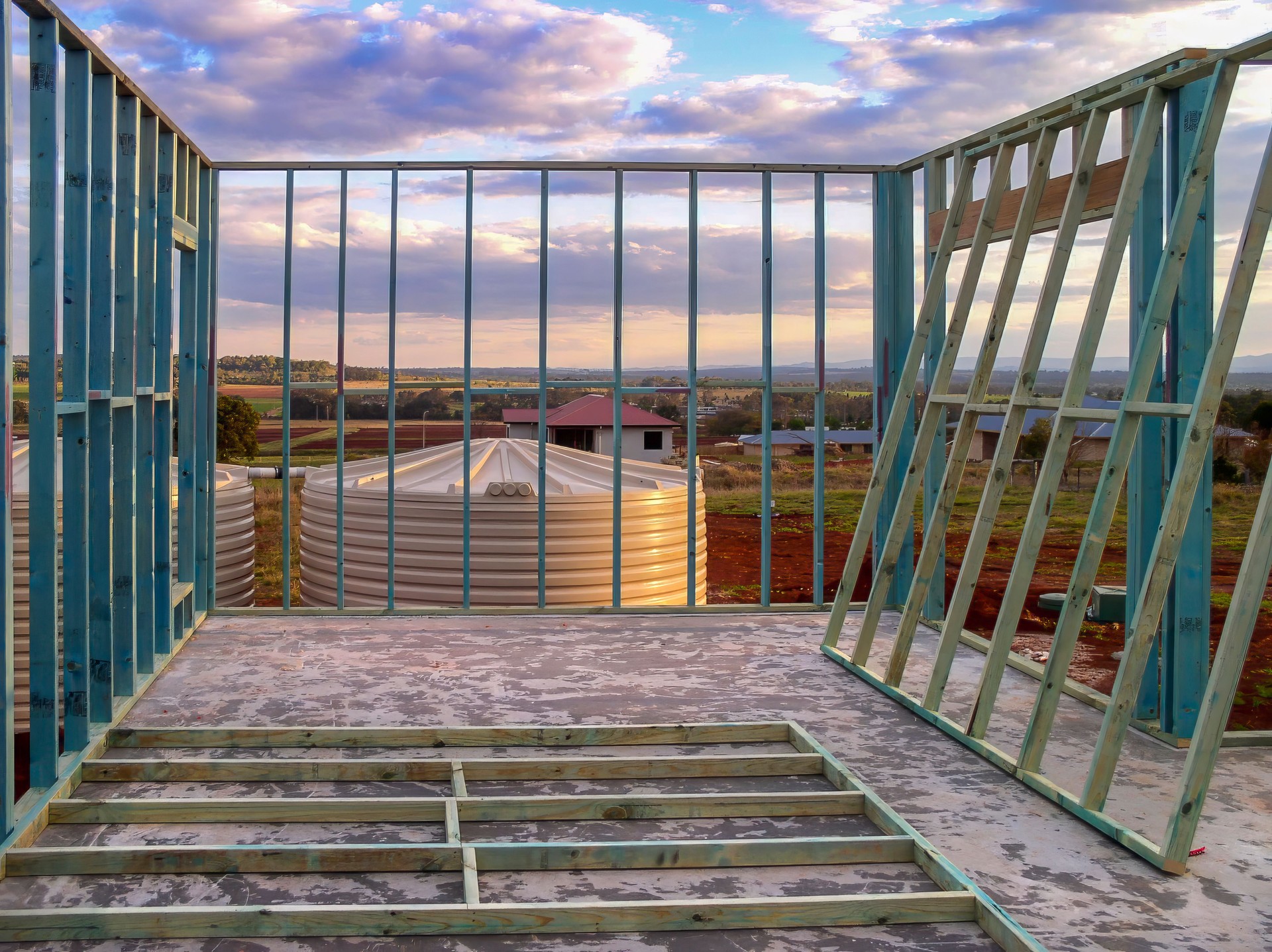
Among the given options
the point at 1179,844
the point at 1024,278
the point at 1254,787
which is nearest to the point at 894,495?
the point at 1024,278

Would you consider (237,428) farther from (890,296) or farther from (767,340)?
(890,296)

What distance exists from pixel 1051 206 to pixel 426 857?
4565mm

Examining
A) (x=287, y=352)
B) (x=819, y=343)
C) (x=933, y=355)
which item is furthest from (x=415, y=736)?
(x=933, y=355)

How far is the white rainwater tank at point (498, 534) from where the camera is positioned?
25.7ft

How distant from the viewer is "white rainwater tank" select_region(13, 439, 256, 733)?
7.63 meters

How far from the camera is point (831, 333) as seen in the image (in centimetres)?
726

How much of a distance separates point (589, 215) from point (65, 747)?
4.95 m

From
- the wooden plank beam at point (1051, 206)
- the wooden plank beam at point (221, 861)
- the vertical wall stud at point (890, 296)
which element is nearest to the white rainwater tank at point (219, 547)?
the wooden plank beam at point (221, 861)

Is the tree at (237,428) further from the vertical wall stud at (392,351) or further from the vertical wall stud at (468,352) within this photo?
the vertical wall stud at (468,352)

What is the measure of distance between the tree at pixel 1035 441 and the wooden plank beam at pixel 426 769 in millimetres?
15885

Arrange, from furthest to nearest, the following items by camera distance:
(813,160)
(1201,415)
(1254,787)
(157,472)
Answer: (813,160), (157,472), (1254,787), (1201,415)

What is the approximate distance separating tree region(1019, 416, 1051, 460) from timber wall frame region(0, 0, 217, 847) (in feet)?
51.4

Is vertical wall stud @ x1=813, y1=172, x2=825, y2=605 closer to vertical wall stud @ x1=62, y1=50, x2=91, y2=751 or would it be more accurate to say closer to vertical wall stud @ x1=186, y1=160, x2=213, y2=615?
vertical wall stud @ x1=186, y1=160, x2=213, y2=615

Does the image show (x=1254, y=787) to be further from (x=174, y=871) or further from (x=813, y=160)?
(x=813, y=160)
